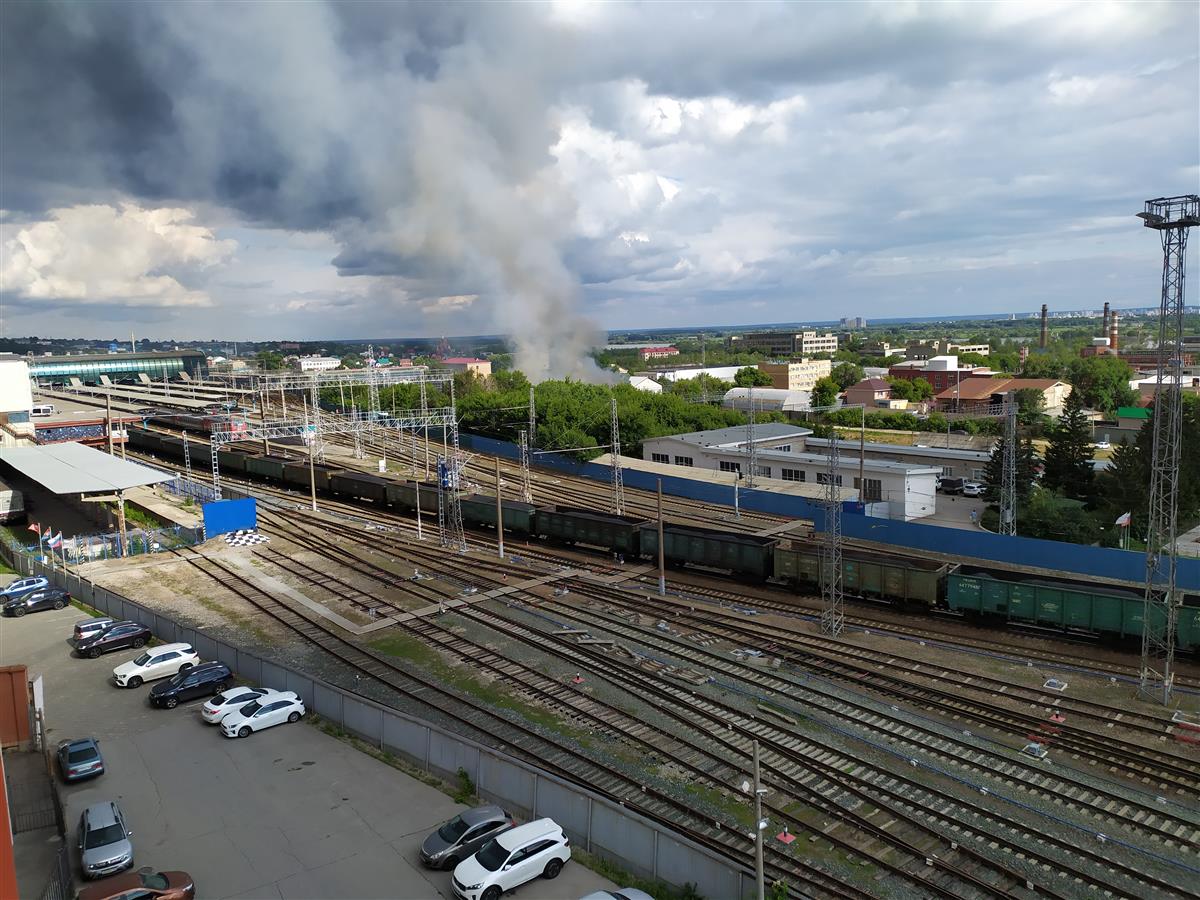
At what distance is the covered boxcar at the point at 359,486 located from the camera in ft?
190

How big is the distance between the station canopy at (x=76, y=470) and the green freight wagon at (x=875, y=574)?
35.8 meters

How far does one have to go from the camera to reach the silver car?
48.8 feet

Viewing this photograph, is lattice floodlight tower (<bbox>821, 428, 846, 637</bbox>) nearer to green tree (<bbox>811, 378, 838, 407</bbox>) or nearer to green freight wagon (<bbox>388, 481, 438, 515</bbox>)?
green freight wagon (<bbox>388, 481, 438, 515</bbox>)

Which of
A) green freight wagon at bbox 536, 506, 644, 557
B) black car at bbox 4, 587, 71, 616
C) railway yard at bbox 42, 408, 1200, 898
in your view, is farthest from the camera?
green freight wagon at bbox 536, 506, 644, 557

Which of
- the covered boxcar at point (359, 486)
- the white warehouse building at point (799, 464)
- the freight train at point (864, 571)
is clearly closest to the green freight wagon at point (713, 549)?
the freight train at point (864, 571)

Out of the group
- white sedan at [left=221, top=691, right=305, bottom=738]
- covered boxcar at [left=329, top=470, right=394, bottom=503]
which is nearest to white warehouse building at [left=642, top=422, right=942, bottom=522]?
covered boxcar at [left=329, top=470, right=394, bottom=503]

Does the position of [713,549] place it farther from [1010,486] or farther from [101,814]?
[101,814]

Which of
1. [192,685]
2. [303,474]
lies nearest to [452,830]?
[192,685]

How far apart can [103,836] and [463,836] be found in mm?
6943

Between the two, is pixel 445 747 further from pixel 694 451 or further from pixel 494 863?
pixel 694 451

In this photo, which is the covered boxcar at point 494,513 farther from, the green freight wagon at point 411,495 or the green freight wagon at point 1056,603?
the green freight wagon at point 1056,603

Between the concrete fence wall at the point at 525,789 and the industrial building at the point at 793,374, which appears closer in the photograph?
the concrete fence wall at the point at 525,789

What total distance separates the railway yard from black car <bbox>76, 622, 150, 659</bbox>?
3.45 meters

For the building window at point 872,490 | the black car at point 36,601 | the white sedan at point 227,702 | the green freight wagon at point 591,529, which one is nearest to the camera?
the white sedan at point 227,702
